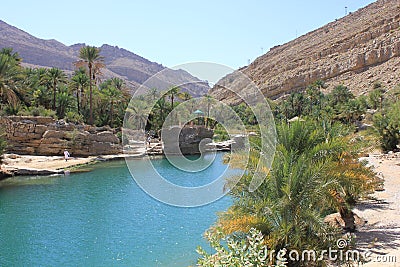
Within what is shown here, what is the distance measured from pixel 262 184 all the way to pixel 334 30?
90.0m

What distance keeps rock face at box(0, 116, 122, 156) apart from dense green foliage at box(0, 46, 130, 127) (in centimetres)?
215

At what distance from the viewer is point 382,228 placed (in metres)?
7.64

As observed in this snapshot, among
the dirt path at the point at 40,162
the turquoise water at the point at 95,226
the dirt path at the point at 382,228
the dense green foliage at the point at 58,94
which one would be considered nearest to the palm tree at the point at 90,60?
the dense green foliage at the point at 58,94

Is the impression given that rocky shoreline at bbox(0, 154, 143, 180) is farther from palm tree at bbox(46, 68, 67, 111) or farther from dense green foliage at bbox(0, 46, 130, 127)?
palm tree at bbox(46, 68, 67, 111)

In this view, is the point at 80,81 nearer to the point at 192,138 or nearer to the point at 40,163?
the point at 192,138

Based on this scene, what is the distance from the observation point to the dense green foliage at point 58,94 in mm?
29047

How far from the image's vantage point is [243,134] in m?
7.74

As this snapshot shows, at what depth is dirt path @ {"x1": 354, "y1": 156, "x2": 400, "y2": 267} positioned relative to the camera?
5.98 meters

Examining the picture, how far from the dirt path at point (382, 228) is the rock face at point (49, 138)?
21.5m

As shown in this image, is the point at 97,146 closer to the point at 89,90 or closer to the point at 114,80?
the point at 89,90

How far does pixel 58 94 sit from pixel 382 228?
3332cm

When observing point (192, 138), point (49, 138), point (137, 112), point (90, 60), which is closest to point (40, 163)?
point (49, 138)

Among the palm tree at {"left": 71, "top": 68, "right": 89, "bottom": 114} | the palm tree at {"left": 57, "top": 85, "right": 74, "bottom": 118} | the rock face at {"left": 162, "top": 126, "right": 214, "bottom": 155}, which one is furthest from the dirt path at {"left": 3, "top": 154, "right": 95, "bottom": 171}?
the palm tree at {"left": 71, "top": 68, "right": 89, "bottom": 114}

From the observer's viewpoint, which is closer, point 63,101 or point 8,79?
point 8,79
